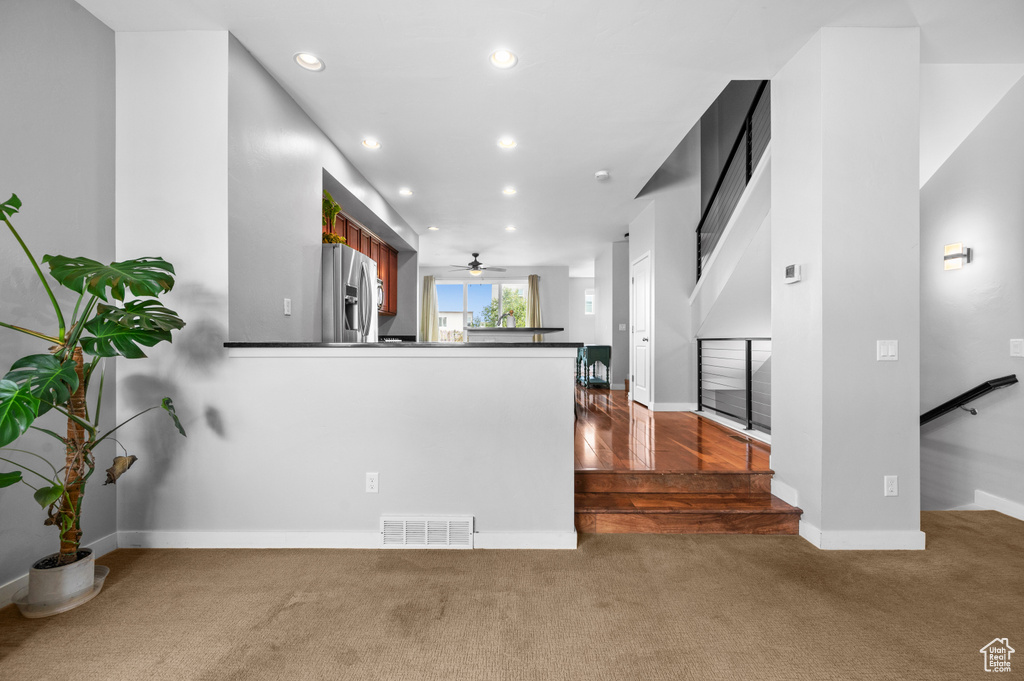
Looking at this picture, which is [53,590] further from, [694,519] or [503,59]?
[503,59]

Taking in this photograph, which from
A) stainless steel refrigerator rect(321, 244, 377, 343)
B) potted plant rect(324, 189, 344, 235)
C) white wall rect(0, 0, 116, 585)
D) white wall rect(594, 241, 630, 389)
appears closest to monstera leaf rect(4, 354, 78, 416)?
white wall rect(0, 0, 116, 585)

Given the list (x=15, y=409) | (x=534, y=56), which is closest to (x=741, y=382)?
(x=534, y=56)

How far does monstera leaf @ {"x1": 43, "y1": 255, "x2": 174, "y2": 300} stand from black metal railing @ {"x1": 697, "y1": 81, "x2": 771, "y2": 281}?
Result: 14.0ft

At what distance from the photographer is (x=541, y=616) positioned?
179 centimetres

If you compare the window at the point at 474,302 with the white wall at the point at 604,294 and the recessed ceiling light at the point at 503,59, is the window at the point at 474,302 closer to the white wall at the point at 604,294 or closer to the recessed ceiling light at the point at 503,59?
the white wall at the point at 604,294

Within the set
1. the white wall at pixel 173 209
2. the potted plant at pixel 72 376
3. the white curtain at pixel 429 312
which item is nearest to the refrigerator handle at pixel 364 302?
the white wall at pixel 173 209

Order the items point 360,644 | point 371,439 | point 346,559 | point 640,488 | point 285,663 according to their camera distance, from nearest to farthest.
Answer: point 285,663
point 360,644
point 346,559
point 371,439
point 640,488

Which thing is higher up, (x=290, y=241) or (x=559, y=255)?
(x=559, y=255)

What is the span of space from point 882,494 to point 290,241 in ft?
12.6

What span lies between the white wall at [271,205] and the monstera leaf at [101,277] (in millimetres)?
553

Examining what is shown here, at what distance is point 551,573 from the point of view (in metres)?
2.13

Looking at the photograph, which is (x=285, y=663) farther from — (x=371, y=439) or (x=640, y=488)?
(x=640, y=488)

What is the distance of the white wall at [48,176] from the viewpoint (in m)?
1.88

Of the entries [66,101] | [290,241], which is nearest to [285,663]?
[290,241]
